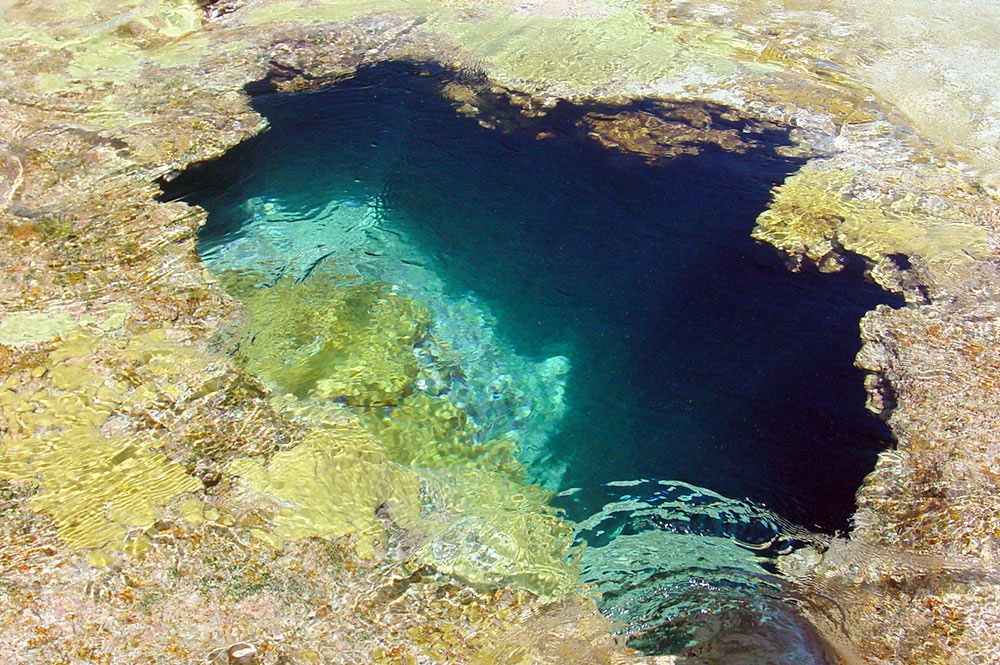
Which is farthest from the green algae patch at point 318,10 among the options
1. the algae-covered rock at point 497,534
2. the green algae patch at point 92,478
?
the algae-covered rock at point 497,534

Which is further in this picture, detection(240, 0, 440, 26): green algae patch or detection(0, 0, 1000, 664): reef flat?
detection(240, 0, 440, 26): green algae patch

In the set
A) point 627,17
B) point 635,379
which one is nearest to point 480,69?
point 627,17

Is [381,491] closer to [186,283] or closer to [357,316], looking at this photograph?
[357,316]

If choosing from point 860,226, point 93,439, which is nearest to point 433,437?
point 93,439

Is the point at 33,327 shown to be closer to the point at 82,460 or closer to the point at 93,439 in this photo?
the point at 93,439

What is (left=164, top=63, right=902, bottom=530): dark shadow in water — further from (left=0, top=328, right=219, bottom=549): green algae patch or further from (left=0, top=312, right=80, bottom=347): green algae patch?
(left=0, top=328, right=219, bottom=549): green algae patch

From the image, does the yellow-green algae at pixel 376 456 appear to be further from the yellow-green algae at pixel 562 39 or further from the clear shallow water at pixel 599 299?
the yellow-green algae at pixel 562 39

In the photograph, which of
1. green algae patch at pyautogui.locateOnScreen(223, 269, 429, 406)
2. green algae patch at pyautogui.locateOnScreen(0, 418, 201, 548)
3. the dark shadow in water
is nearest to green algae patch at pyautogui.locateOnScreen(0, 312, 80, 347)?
green algae patch at pyautogui.locateOnScreen(0, 418, 201, 548)
